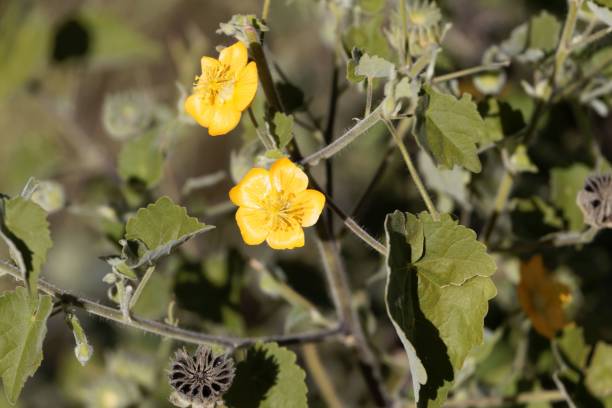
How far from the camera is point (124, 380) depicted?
7.50 feet

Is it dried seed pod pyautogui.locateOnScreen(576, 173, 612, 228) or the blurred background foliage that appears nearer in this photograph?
dried seed pod pyautogui.locateOnScreen(576, 173, 612, 228)

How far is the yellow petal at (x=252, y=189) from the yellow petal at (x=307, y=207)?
55mm

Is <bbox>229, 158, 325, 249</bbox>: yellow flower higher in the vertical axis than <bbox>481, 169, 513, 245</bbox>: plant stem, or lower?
higher

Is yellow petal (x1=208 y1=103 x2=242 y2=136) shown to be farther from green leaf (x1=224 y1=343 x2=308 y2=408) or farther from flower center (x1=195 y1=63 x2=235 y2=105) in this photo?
green leaf (x1=224 y1=343 x2=308 y2=408)

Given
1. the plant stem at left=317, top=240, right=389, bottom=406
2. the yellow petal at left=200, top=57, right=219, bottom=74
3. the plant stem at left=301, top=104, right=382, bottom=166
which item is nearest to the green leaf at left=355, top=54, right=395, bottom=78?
the plant stem at left=301, top=104, right=382, bottom=166

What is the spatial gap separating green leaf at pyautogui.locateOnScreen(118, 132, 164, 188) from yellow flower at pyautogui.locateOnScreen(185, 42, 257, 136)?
1.69 ft

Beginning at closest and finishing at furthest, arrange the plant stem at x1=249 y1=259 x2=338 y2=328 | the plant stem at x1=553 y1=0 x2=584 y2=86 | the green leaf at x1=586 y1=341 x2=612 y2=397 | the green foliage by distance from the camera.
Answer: the plant stem at x1=553 y1=0 x2=584 y2=86 < the green leaf at x1=586 y1=341 x2=612 y2=397 < the plant stem at x1=249 y1=259 x2=338 y2=328 < the green foliage

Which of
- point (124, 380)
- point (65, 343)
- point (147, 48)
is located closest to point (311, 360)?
point (124, 380)

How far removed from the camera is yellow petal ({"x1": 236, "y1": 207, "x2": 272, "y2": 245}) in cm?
138

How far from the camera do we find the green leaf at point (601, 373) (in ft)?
5.39

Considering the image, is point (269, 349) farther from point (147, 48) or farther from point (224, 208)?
point (147, 48)

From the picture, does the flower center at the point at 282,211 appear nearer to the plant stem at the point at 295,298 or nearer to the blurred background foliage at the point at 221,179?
the blurred background foliage at the point at 221,179

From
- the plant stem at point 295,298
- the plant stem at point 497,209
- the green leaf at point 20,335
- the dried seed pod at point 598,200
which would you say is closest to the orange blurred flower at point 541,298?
the plant stem at point 497,209

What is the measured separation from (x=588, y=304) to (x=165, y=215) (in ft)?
5.28
